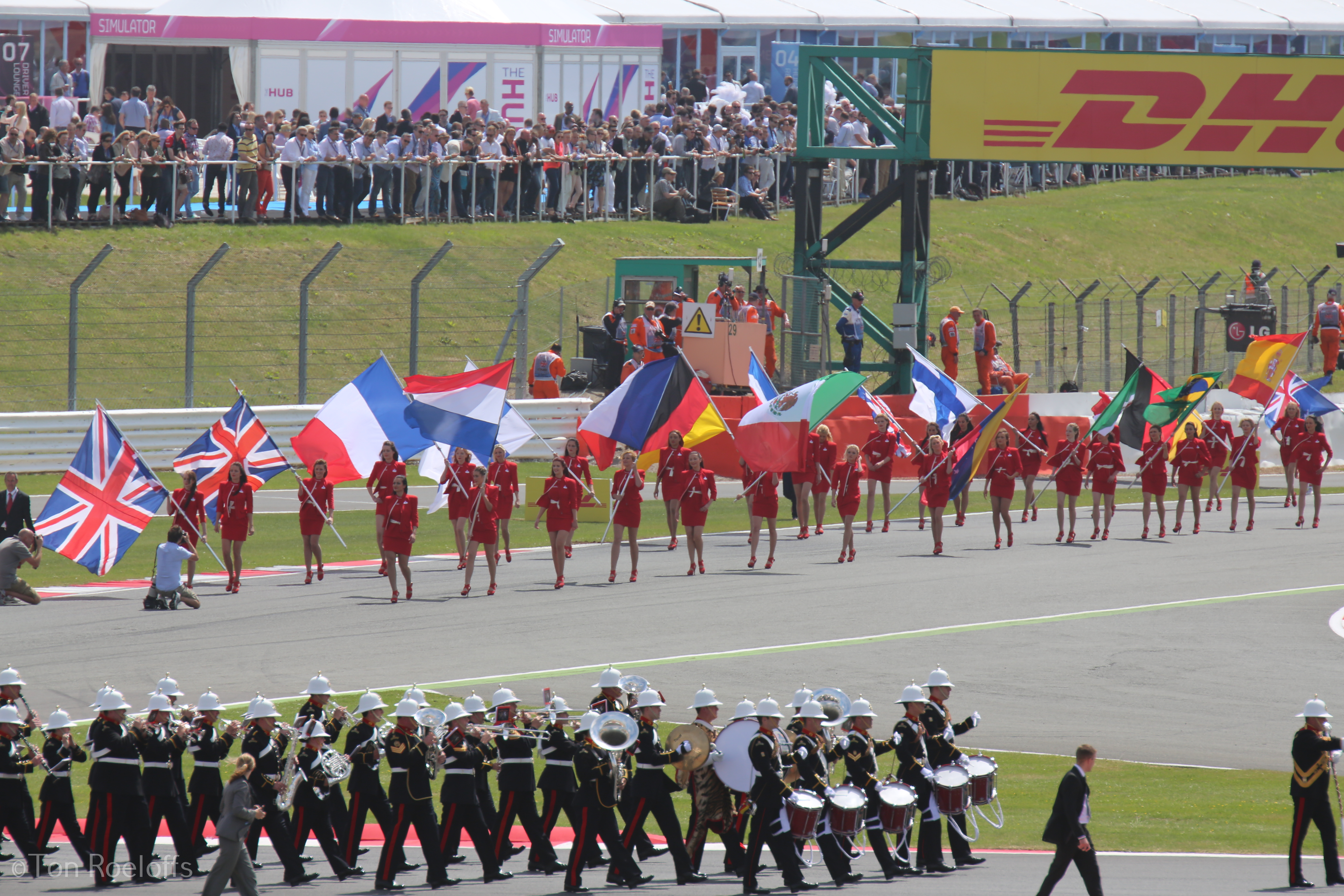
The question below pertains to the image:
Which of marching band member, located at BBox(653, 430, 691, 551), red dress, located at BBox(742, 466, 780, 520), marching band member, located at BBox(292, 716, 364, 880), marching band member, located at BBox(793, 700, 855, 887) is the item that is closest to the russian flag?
marching band member, located at BBox(653, 430, 691, 551)

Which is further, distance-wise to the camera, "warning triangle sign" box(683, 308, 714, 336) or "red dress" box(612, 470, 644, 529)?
"warning triangle sign" box(683, 308, 714, 336)

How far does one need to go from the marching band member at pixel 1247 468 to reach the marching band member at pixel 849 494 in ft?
20.4

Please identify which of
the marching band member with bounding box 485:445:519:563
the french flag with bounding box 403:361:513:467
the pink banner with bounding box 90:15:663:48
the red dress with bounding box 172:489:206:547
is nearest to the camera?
the red dress with bounding box 172:489:206:547

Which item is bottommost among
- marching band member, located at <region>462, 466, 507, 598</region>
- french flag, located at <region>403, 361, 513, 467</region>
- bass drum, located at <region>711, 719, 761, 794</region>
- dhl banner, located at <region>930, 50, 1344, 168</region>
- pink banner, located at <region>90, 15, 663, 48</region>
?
bass drum, located at <region>711, 719, 761, 794</region>

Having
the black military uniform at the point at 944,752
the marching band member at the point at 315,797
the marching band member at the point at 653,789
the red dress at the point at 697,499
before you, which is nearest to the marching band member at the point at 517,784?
the marching band member at the point at 653,789

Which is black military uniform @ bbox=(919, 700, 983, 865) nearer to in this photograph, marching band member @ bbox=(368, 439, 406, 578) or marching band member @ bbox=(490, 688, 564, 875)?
marching band member @ bbox=(490, 688, 564, 875)

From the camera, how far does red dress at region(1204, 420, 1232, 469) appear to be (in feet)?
85.1

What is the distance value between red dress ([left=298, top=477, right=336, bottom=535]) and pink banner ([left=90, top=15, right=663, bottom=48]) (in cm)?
1778

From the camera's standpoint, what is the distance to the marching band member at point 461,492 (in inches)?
819

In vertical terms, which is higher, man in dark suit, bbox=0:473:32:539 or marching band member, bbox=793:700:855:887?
man in dark suit, bbox=0:473:32:539

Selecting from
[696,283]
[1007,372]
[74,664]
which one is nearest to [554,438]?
[696,283]

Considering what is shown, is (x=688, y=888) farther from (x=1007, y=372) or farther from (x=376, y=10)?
(x=376, y=10)

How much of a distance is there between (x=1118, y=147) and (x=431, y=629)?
15.1 meters

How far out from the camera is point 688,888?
463 inches
